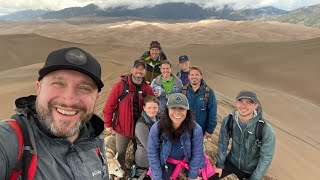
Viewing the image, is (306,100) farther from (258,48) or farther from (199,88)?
(258,48)

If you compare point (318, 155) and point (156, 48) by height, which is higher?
point (156, 48)

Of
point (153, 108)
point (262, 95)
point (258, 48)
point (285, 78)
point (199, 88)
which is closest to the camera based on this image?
point (153, 108)

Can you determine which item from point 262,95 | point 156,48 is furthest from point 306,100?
point 156,48

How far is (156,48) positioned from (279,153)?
397cm

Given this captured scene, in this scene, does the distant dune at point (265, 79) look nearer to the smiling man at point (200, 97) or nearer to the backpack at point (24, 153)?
the smiling man at point (200, 97)

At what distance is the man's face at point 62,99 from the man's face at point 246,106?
2568 mm

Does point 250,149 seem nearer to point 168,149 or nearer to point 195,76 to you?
point 168,149

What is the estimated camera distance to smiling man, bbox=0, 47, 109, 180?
163 centimetres

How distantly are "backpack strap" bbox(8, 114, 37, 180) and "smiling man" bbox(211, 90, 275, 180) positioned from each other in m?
2.95

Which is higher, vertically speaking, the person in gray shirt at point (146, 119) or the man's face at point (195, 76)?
the man's face at point (195, 76)

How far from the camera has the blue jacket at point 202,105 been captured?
16.5 feet

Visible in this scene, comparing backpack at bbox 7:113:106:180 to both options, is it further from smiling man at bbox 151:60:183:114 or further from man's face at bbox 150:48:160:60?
man's face at bbox 150:48:160:60

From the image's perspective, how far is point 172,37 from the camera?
41.4m

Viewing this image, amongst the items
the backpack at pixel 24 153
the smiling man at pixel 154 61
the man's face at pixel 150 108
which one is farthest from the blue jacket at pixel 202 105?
the backpack at pixel 24 153
